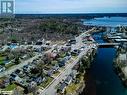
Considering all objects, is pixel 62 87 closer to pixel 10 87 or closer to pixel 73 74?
pixel 73 74

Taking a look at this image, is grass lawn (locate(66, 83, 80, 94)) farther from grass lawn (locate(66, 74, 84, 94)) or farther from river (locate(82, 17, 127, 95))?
river (locate(82, 17, 127, 95))

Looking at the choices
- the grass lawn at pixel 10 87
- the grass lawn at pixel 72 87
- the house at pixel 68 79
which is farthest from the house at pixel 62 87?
the grass lawn at pixel 10 87

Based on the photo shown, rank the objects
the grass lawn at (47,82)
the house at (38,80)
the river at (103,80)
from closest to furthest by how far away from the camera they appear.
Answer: the river at (103,80) → the grass lawn at (47,82) → the house at (38,80)

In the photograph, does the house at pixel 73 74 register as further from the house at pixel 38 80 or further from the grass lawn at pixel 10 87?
the grass lawn at pixel 10 87

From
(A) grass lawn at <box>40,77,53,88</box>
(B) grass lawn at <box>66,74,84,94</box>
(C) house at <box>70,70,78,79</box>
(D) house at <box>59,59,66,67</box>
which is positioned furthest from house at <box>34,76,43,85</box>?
(D) house at <box>59,59,66,67</box>

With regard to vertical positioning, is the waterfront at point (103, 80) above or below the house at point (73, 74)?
below

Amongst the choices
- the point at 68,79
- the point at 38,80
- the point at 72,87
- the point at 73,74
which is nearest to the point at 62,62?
the point at 73,74

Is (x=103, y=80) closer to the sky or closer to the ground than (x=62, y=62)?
closer to the ground

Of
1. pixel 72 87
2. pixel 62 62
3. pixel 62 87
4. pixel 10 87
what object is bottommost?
pixel 10 87
